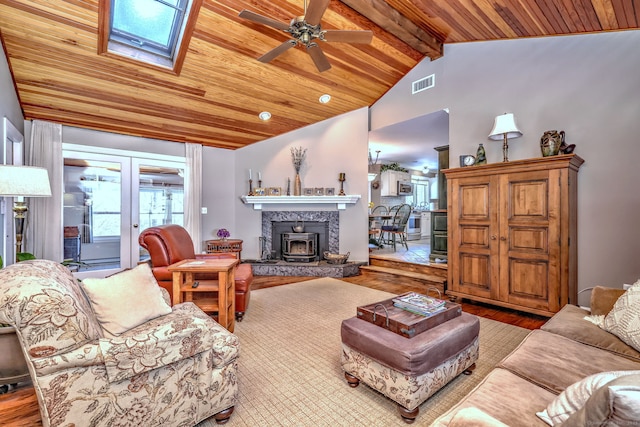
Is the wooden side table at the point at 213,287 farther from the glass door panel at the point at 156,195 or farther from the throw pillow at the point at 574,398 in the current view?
the glass door panel at the point at 156,195

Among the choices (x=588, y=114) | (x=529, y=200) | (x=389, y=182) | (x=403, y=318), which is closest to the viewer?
(x=403, y=318)

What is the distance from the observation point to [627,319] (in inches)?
64.9

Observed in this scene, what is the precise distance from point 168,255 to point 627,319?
11.7ft

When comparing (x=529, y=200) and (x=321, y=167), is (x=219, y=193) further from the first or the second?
(x=529, y=200)

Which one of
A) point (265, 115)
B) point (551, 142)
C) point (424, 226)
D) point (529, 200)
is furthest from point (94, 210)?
point (424, 226)

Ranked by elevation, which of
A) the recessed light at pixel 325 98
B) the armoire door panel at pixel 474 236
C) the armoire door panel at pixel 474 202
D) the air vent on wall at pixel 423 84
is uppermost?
the air vent on wall at pixel 423 84

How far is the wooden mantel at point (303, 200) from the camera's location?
5465mm

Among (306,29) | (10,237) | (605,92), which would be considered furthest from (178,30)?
(605,92)

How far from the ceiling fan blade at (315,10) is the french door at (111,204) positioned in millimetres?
3984

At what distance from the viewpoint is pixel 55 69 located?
338 centimetres

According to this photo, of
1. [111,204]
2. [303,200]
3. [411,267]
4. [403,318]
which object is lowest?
[411,267]

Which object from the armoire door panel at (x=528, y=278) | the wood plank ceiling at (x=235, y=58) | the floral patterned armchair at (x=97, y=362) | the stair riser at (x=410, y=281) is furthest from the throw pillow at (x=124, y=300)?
the stair riser at (x=410, y=281)

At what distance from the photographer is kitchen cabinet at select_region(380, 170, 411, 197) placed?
829cm

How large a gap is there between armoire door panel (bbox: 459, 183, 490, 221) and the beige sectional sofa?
1609mm
